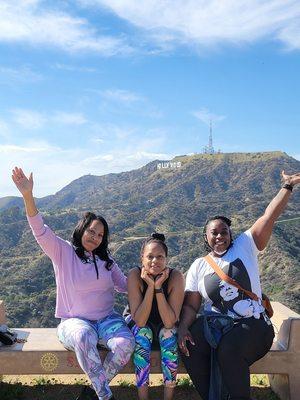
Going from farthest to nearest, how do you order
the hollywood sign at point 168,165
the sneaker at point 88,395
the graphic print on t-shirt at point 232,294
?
1. the hollywood sign at point 168,165
2. the graphic print on t-shirt at point 232,294
3. the sneaker at point 88,395

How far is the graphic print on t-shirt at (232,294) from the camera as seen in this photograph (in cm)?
344

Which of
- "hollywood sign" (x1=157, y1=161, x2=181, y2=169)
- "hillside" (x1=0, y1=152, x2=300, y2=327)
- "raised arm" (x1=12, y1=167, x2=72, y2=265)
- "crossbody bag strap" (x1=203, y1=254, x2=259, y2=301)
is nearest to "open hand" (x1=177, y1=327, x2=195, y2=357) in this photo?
"crossbody bag strap" (x1=203, y1=254, x2=259, y2=301)

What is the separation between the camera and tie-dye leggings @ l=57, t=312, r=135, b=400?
3.24 m

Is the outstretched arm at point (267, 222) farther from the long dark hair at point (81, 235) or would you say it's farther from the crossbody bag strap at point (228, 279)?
the long dark hair at point (81, 235)

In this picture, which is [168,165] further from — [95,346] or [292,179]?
[95,346]

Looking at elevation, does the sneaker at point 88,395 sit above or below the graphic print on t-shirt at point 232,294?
below

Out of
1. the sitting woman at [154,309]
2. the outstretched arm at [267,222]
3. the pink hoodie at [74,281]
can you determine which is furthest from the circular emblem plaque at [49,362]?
the outstretched arm at [267,222]

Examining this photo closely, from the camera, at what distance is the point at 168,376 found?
3.40m

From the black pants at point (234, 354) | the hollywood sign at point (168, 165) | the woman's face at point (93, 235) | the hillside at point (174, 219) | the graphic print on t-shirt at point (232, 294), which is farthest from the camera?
the hollywood sign at point (168, 165)

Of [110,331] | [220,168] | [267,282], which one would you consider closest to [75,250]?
[110,331]

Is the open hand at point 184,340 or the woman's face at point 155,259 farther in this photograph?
the woman's face at point 155,259

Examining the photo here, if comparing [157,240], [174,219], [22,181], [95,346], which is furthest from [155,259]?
[174,219]

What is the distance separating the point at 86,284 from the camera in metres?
3.66

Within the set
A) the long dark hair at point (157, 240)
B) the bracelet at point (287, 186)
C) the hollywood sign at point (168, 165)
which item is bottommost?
the long dark hair at point (157, 240)
